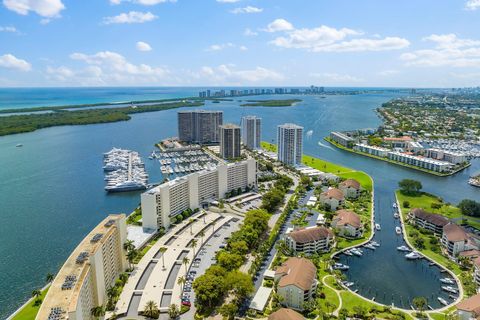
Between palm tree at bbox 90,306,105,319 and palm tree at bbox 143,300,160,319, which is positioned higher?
palm tree at bbox 90,306,105,319

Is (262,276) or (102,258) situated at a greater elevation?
(102,258)

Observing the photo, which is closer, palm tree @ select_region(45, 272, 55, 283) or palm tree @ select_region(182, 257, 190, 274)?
palm tree @ select_region(45, 272, 55, 283)

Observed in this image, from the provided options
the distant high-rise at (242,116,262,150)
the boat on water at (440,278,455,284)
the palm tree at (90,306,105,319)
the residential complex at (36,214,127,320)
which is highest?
the distant high-rise at (242,116,262,150)

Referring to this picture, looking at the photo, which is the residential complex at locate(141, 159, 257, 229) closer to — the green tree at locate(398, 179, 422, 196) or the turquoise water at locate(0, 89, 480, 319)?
the turquoise water at locate(0, 89, 480, 319)

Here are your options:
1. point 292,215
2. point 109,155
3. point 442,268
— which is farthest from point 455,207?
point 109,155

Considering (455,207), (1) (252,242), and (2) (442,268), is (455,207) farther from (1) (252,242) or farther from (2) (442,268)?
(1) (252,242)

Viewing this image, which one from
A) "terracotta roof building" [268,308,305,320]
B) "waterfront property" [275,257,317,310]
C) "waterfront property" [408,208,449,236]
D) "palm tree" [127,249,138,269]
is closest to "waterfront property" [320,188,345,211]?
"waterfront property" [408,208,449,236]

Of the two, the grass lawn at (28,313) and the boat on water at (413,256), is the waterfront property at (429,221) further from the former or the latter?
the grass lawn at (28,313)

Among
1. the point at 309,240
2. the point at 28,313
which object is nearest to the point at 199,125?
the point at 309,240
